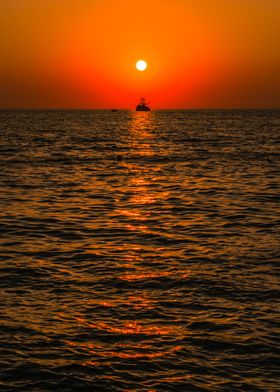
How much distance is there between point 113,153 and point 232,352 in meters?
51.2

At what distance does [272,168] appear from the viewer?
4347cm

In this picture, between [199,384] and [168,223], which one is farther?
[168,223]

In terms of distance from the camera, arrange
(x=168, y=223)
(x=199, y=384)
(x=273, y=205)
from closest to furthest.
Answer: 1. (x=199, y=384)
2. (x=168, y=223)
3. (x=273, y=205)

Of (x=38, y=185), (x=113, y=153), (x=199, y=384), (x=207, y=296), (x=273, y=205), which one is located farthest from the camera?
(x=113, y=153)

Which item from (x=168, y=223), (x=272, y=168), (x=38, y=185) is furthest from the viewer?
(x=272, y=168)

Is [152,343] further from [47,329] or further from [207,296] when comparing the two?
[207,296]

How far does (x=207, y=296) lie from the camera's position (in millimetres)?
13469

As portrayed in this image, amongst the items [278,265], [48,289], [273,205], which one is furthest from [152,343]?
[273,205]

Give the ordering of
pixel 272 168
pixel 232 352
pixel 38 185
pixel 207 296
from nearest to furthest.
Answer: pixel 232 352, pixel 207 296, pixel 38 185, pixel 272 168

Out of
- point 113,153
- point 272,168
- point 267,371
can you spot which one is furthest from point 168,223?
point 113,153

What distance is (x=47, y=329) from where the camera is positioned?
11453 millimetres

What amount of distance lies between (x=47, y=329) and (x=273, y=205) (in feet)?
55.4

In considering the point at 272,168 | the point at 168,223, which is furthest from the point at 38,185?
the point at 272,168

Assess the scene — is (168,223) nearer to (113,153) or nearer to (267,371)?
(267,371)
